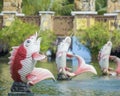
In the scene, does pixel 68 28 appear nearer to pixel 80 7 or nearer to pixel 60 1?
pixel 80 7

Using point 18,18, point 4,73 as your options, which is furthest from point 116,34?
point 4,73

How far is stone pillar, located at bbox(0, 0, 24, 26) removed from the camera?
28688mm

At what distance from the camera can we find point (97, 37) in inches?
1016

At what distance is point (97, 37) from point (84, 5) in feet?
9.62

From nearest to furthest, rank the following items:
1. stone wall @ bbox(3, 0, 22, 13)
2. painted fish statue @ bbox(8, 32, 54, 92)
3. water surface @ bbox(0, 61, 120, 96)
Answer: painted fish statue @ bbox(8, 32, 54, 92), water surface @ bbox(0, 61, 120, 96), stone wall @ bbox(3, 0, 22, 13)

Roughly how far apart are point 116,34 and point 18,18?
540 cm

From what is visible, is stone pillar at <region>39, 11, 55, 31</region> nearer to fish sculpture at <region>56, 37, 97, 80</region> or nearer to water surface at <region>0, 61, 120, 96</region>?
water surface at <region>0, 61, 120, 96</region>

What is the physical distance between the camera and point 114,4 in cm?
3047

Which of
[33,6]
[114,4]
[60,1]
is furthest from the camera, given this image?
[60,1]

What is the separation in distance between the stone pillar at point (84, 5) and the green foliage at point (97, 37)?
1.65 metres

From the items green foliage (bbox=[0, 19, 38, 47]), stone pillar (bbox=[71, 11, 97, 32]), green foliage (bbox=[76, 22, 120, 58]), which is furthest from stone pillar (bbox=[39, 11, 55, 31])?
green foliage (bbox=[76, 22, 120, 58])

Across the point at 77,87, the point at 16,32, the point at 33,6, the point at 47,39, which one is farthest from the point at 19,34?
the point at 77,87

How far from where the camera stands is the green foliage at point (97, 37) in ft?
84.5

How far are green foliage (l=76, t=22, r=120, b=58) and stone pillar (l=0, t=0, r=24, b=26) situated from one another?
13.3ft
